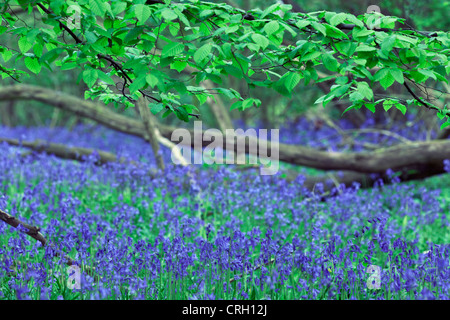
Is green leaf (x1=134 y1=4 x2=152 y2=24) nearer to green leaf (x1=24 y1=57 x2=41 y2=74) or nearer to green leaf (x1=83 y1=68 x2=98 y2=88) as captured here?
green leaf (x1=83 y1=68 x2=98 y2=88)

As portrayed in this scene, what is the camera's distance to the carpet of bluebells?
10.7ft

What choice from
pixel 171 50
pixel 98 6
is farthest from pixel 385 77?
pixel 98 6

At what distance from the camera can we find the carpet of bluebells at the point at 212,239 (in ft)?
10.7

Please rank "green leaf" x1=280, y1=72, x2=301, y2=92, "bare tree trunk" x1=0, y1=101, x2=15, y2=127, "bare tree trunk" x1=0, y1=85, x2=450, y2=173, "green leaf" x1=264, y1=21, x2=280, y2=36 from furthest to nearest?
"bare tree trunk" x1=0, y1=101, x2=15, y2=127
"bare tree trunk" x1=0, y1=85, x2=450, y2=173
"green leaf" x1=280, y1=72, x2=301, y2=92
"green leaf" x1=264, y1=21, x2=280, y2=36

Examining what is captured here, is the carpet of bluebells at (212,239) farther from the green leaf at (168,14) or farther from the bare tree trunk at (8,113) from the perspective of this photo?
the bare tree trunk at (8,113)

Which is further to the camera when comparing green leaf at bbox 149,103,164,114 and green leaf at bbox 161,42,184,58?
green leaf at bbox 149,103,164,114

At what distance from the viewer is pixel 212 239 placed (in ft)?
17.0

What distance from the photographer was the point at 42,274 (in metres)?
3.12

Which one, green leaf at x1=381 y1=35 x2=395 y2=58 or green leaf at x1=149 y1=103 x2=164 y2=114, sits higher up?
green leaf at x1=381 y1=35 x2=395 y2=58

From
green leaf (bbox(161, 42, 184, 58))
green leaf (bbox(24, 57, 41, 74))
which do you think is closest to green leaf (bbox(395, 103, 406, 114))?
green leaf (bbox(161, 42, 184, 58))

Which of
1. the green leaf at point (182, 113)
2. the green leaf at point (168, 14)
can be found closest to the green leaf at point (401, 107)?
the green leaf at point (182, 113)

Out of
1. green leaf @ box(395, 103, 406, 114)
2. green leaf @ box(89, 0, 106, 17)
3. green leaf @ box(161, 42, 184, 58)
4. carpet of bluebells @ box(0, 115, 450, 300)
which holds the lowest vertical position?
carpet of bluebells @ box(0, 115, 450, 300)

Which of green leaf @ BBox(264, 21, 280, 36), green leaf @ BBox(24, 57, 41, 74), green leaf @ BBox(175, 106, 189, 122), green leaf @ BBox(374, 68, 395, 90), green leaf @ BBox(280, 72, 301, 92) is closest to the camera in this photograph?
green leaf @ BBox(264, 21, 280, 36)
